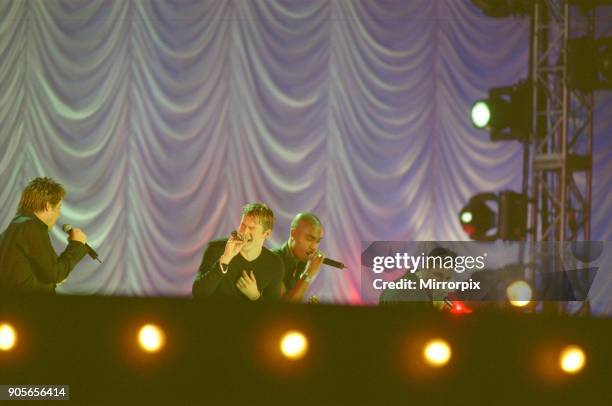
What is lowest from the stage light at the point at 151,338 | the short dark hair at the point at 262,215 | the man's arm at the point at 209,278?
the stage light at the point at 151,338

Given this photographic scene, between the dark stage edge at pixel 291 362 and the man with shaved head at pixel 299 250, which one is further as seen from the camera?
the man with shaved head at pixel 299 250

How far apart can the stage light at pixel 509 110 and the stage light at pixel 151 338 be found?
17.0 ft

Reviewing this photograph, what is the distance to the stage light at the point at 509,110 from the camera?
6.30 meters

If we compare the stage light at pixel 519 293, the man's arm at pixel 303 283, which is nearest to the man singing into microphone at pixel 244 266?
the man's arm at pixel 303 283

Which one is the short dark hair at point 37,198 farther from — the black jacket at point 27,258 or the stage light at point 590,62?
the stage light at point 590,62

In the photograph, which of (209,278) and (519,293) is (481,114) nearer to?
(519,293)

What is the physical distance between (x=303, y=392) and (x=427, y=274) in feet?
13.1

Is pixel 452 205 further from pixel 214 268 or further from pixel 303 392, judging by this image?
pixel 303 392

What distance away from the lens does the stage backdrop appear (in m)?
7.57

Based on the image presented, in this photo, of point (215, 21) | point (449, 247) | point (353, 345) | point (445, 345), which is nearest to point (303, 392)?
point (353, 345)

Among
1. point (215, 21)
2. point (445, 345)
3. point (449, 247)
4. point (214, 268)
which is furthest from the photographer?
point (215, 21)

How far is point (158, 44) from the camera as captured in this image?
8133 millimetres

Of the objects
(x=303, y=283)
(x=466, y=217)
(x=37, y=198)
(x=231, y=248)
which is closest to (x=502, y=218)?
(x=466, y=217)

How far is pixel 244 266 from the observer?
10.3 ft
